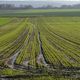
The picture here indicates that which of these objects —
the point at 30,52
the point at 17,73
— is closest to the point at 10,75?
the point at 17,73

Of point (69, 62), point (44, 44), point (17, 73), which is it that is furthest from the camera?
point (44, 44)

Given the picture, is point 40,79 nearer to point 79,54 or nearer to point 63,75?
point 63,75

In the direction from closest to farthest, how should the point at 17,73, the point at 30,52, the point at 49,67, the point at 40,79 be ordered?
the point at 40,79 < the point at 17,73 < the point at 49,67 < the point at 30,52

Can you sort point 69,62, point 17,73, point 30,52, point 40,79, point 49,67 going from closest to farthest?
1. point 40,79
2. point 17,73
3. point 49,67
4. point 69,62
5. point 30,52

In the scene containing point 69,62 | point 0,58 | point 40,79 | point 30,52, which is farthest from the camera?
point 30,52

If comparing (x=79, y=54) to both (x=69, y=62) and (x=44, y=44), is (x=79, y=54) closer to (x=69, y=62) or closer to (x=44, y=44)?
(x=69, y=62)

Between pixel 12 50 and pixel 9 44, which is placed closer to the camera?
pixel 12 50

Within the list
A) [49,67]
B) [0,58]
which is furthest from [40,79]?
[0,58]

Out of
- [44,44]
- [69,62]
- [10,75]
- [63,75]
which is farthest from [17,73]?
[44,44]

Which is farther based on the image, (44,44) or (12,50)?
(44,44)
